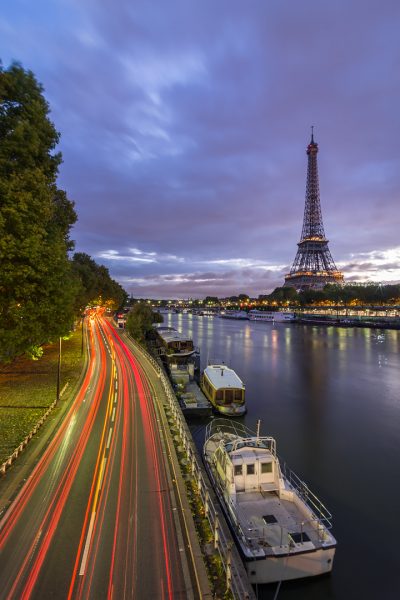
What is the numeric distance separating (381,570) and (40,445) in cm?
1950

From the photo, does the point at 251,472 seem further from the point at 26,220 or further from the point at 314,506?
the point at 26,220

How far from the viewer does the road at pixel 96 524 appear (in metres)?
10.4

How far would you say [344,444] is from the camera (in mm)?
30125

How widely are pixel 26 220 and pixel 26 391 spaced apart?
808 inches

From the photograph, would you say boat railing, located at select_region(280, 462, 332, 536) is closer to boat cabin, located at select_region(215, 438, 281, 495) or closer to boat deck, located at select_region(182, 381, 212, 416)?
boat cabin, located at select_region(215, 438, 281, 495)

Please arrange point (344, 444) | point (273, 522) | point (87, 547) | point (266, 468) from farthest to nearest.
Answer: point (344, 444) < point (266, 468) < point (273, 522) < point (87, 547)

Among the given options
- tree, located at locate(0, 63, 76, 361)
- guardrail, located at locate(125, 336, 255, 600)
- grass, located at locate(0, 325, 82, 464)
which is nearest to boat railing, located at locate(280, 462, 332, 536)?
guardrail, located at locate(125, 336, 255, 600)

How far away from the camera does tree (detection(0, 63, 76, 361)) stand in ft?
56.4

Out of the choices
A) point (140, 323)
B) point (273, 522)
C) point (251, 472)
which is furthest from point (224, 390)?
point (140, 323)

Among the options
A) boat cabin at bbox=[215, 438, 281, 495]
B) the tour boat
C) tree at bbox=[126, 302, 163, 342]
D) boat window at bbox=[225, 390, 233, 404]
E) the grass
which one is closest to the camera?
boat cabin at bbox=[215, 438, 281, 495]

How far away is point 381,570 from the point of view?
52.3 ft

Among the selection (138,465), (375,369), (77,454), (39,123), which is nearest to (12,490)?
(77,454)

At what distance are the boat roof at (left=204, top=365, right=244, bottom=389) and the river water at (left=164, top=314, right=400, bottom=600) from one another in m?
3.72

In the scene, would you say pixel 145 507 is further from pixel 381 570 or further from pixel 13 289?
pixel 13 289
